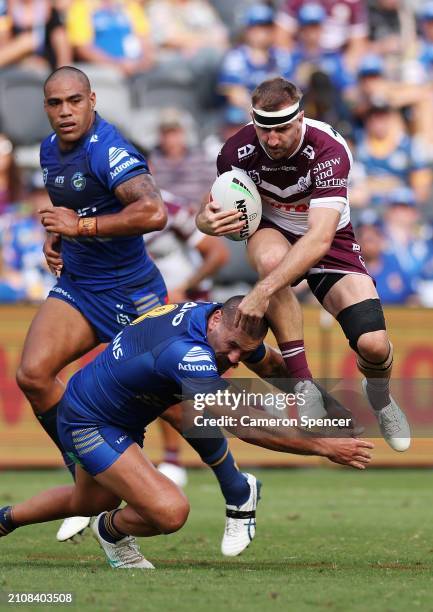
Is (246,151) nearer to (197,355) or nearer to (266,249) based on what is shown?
(266,249)

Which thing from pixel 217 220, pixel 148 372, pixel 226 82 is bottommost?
pixel 226 82

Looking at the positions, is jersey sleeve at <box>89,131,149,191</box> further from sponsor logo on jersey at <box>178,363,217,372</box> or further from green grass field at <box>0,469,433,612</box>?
green grass field at <box>0,469,433,612</box>

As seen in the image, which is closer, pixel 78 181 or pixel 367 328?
pixel 367 328

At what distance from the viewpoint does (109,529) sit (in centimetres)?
806

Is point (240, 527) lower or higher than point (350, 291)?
lower

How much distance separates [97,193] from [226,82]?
9225 millimetres

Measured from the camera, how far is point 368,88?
57.9ft

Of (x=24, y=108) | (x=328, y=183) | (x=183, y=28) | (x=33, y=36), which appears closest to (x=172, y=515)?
(x=328, y=183)

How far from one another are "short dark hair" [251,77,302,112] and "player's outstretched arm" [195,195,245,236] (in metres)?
0.73

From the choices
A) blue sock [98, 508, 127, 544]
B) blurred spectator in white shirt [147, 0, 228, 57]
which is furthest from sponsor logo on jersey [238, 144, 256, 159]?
blurred spectator in white shirt [147, 0, 228, 57]

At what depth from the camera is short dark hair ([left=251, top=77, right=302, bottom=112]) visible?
Answer: 805cm

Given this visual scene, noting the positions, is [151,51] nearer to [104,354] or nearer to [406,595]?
[104,354]

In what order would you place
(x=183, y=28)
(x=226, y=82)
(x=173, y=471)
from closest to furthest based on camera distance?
(x=173, y=471), (x=226, y=82), (x=183, y=28)

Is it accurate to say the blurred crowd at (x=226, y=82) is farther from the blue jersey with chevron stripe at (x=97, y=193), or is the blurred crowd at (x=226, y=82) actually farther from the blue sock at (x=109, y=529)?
the blue sock at (x=109, y=529)
